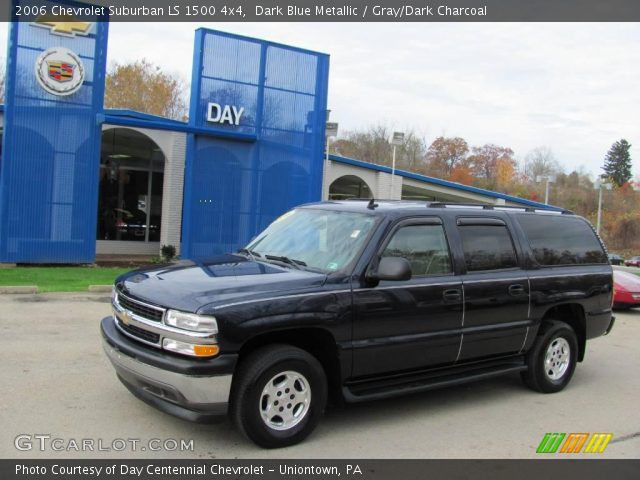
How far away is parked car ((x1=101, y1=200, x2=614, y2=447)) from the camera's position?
170 inches

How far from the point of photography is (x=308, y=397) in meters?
4.66

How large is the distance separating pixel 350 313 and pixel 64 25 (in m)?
13.4

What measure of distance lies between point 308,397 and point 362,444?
0.58 metres

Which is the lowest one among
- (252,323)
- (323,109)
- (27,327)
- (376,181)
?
(27,327)

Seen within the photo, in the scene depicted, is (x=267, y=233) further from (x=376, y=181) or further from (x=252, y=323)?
(x=376, y=181)

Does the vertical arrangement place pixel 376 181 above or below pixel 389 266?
above

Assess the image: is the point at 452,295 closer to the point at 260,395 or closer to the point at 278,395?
the point at 278,395

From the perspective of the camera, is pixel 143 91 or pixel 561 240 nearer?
pixel 561 240

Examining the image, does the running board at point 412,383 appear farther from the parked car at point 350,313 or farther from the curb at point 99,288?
the curb at point 99,288

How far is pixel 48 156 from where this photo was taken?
15.1 meters

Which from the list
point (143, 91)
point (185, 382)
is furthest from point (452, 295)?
point (143, 91)

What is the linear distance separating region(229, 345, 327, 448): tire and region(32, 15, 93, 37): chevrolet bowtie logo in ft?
43.8

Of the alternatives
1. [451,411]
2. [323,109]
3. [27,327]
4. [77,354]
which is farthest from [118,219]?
[451,411]

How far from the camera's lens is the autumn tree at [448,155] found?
75312 mm
